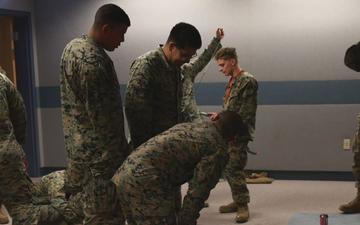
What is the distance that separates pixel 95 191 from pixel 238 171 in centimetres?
212

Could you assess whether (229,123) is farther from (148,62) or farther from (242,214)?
(242,214)

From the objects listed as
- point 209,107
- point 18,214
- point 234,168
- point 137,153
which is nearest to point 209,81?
point 209,107

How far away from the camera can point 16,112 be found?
12.1ft

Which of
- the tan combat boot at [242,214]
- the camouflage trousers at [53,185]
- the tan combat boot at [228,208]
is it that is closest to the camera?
the camouflage trousers at [53,185]

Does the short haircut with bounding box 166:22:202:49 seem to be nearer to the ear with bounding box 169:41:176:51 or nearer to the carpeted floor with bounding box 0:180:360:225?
the ear with bounding box 169:41:176:51

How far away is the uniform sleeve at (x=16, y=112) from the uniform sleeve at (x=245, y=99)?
167 centimetres

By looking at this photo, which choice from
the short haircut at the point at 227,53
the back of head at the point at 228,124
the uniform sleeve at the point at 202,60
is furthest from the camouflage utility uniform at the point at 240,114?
the back of head at the point at 228,124

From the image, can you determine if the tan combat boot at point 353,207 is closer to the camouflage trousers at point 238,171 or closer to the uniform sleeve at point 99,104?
the camouflage trousers at point 238,171

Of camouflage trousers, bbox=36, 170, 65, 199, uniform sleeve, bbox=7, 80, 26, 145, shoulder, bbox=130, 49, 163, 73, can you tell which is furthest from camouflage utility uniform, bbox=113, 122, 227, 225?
uniform sleeve, bbox=7, 80, 26, 145

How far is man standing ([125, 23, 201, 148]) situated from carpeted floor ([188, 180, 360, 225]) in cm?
165

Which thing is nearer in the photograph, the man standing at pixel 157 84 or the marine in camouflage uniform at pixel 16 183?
the man standing at pixel 157 84

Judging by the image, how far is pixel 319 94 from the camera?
5977 millimetres

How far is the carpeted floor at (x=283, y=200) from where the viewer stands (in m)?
4.52

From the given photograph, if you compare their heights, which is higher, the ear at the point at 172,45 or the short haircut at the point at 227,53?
the short haircut at the point at 227,53
